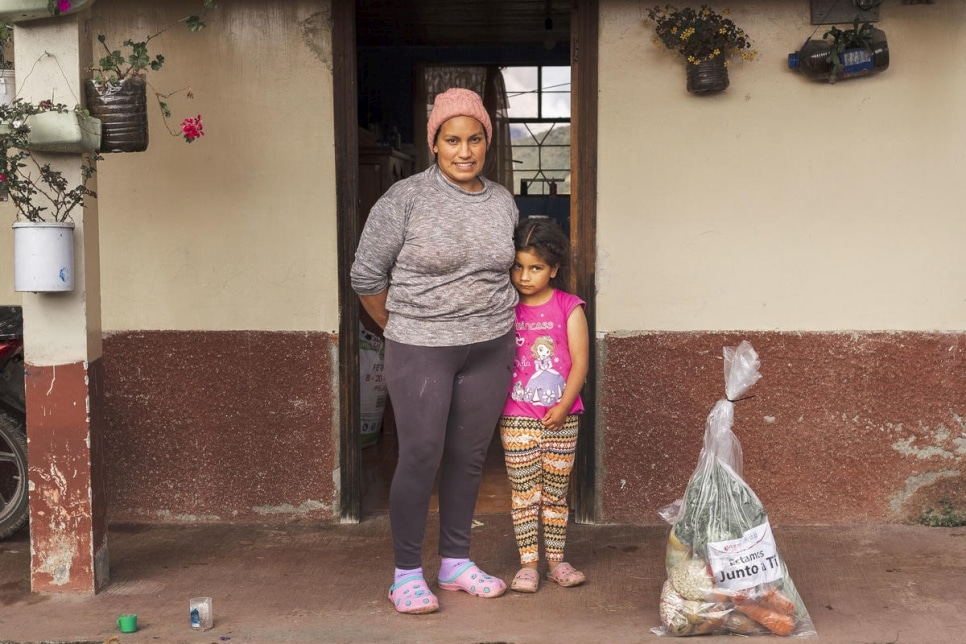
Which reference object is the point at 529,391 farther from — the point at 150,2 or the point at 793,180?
the point at 150,2

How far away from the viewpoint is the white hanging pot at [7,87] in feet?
13.0

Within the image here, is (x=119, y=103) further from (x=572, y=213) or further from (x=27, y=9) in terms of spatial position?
(x=572, y=213)

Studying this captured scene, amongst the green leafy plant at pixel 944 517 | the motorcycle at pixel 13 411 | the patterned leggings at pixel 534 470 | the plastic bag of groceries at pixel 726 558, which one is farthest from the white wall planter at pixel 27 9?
the green leafy plant at pixel 944 517

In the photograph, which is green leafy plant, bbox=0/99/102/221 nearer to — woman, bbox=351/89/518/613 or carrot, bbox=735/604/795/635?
woman, bbox=351/89/518/613

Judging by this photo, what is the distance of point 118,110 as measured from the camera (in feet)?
13.0

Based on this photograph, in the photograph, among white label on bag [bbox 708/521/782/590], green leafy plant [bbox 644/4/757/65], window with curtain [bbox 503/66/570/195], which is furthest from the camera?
window with curtain [bbox 503/66/570/195]

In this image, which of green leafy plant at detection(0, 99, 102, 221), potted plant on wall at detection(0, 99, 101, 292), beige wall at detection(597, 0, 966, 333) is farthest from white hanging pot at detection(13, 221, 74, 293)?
beige wall at detection(597, 0, 966, 333)

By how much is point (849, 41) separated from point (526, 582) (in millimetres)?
2567

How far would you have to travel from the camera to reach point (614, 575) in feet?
14.3

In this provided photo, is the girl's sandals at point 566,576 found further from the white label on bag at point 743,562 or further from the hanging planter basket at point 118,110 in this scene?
the hanging planter basket at point 118,110

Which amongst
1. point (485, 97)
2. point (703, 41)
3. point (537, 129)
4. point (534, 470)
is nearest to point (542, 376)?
point (534, 470)

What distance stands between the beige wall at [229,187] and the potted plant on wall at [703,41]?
1481 mm

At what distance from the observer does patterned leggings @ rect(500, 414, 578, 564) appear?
13.2ft

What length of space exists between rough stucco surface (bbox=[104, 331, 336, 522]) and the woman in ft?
3.73
